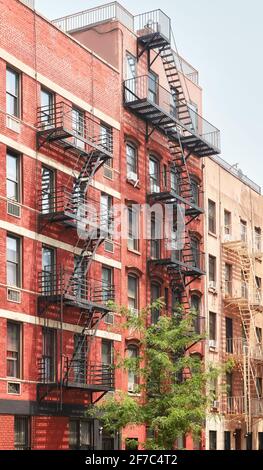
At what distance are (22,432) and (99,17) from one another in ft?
70.5

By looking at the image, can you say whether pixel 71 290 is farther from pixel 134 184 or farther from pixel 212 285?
pixel 212 285

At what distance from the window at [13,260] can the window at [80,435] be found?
6700 millimetres

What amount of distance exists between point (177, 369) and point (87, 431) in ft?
18.0

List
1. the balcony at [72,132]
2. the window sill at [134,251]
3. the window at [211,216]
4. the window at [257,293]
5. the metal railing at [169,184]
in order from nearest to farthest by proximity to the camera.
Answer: the balcony at [72,132], the window sill at [134,251], the metal railing at [169,184], the window at [211,216], the window at [257,293]

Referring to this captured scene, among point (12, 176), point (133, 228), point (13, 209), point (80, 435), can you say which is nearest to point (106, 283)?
point (133, 228)

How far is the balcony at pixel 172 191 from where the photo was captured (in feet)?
143

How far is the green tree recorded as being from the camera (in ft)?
108

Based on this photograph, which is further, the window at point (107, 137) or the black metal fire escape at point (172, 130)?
the black metal fire escape at point (172, 130)

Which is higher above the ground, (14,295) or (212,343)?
(14,295)

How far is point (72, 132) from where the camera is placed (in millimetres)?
36031

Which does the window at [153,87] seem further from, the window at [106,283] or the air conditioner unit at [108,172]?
the window at [106,283]

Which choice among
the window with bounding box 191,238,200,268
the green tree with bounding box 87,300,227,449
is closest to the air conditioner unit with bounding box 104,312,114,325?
the green tree with bounding box 87,300,227,449

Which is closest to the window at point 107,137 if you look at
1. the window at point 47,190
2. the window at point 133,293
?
the window at point 47,190

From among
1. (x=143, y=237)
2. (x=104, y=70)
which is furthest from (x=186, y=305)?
(x=104, y=70)
